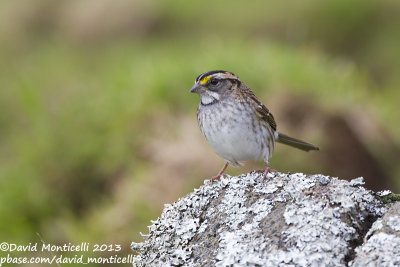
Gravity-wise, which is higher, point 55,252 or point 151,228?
point 55,252

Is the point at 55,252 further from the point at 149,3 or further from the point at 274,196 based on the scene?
the point at 149,3

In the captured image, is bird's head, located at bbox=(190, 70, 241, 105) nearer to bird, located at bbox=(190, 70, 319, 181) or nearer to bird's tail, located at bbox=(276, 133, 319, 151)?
bird, located at bbox=(190, 70, 319, 181)

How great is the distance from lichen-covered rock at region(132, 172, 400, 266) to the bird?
2.69 feet

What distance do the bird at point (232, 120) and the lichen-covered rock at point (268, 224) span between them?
32.3 inches

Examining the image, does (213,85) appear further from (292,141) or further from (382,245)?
(382,245)

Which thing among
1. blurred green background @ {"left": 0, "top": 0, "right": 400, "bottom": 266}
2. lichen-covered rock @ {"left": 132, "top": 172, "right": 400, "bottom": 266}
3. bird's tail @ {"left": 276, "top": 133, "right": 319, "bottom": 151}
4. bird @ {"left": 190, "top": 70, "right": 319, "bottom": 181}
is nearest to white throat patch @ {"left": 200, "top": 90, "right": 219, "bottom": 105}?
bird @ {"left": 190, "top": 70, "right": 319, "bottom": 181}

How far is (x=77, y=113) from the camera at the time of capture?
855cm

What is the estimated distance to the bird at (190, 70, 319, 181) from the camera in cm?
459

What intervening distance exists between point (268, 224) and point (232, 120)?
1454 mm

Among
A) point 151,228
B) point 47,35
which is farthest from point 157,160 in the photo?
point 47,35

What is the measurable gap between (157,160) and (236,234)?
13.1 feet

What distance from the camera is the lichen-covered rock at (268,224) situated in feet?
10.0

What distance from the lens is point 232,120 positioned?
462cm

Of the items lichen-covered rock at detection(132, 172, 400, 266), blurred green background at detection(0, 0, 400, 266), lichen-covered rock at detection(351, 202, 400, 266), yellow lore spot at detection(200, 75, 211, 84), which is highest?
blurred green background at detection(0, 0, 400, 266)
